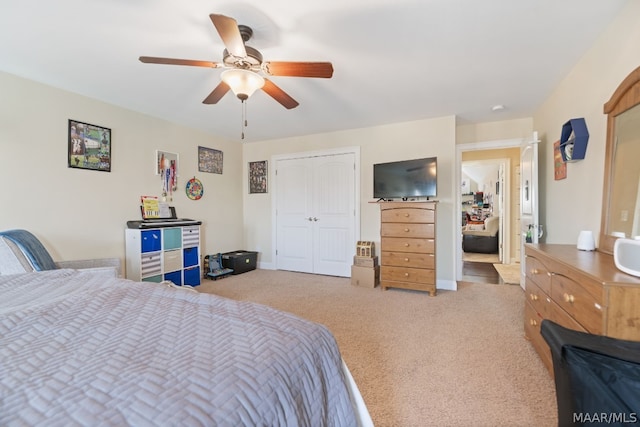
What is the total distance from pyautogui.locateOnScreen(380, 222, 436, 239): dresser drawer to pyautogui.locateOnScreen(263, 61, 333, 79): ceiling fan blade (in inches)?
88.5

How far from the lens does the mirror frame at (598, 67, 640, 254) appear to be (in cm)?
162

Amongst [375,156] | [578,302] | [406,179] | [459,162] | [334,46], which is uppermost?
[334,46]

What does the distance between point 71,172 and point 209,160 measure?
183 cm

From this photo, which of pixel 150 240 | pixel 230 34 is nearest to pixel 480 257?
pixel 150 240

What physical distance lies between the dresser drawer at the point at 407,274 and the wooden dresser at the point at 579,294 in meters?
1.22

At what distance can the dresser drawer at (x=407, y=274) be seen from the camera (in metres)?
3.47

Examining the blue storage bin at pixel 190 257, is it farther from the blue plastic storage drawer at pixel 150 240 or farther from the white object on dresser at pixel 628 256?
the white object on dresser at pixel 628 256

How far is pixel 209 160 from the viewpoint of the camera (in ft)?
14.9

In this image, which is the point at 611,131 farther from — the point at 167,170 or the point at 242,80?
the point at 167,170

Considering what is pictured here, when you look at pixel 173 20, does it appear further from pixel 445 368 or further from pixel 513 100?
pixel 513 100

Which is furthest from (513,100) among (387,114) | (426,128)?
(387,114)

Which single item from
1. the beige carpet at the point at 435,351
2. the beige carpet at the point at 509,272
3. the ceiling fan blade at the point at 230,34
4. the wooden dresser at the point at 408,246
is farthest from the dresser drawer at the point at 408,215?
the ceiling fan blade at the point at 230,34

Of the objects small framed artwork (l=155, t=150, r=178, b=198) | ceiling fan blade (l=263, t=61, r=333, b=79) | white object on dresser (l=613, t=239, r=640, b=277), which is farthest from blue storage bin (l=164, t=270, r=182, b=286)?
white object on dresser (l=613, t=239, r=640, b=277)

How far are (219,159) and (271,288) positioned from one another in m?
2.35
